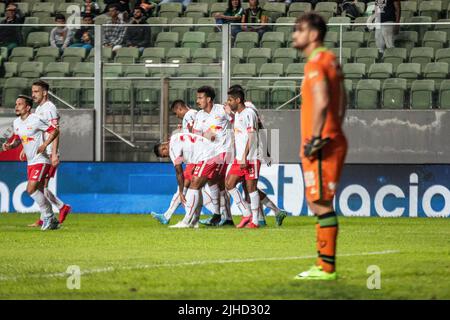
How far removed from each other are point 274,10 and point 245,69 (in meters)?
2.70

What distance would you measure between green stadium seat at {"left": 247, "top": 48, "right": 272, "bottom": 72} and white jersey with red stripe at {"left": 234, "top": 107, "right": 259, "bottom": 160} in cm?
424

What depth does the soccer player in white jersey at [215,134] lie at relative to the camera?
62.1ft

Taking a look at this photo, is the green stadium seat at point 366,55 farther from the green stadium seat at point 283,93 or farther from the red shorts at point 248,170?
the red shorts at point 248,170

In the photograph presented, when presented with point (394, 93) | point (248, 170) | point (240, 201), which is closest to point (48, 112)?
point (248, 170)

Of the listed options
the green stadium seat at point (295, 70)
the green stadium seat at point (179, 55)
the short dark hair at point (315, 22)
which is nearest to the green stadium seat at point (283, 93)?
the green stadium seat at point (295, 70)

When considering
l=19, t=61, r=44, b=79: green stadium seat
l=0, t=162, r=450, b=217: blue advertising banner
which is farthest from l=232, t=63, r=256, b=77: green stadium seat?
l=19, t=61, r=44, b=79: green stadium seat

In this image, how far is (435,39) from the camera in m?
22.5

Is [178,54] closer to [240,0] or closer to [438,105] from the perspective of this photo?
[240,0]

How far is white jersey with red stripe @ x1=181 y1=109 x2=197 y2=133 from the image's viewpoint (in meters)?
19.6

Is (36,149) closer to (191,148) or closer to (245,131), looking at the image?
(191,148)

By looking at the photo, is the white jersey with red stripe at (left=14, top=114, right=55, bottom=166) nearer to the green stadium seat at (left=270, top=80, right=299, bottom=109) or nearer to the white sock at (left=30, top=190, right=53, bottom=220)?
the white sock at (left=30, top=190, right=53, bottom=220)

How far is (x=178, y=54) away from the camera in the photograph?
23109mm

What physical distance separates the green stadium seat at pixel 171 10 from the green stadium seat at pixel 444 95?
6663 millimetres

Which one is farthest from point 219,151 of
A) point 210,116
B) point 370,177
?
point 370,177
